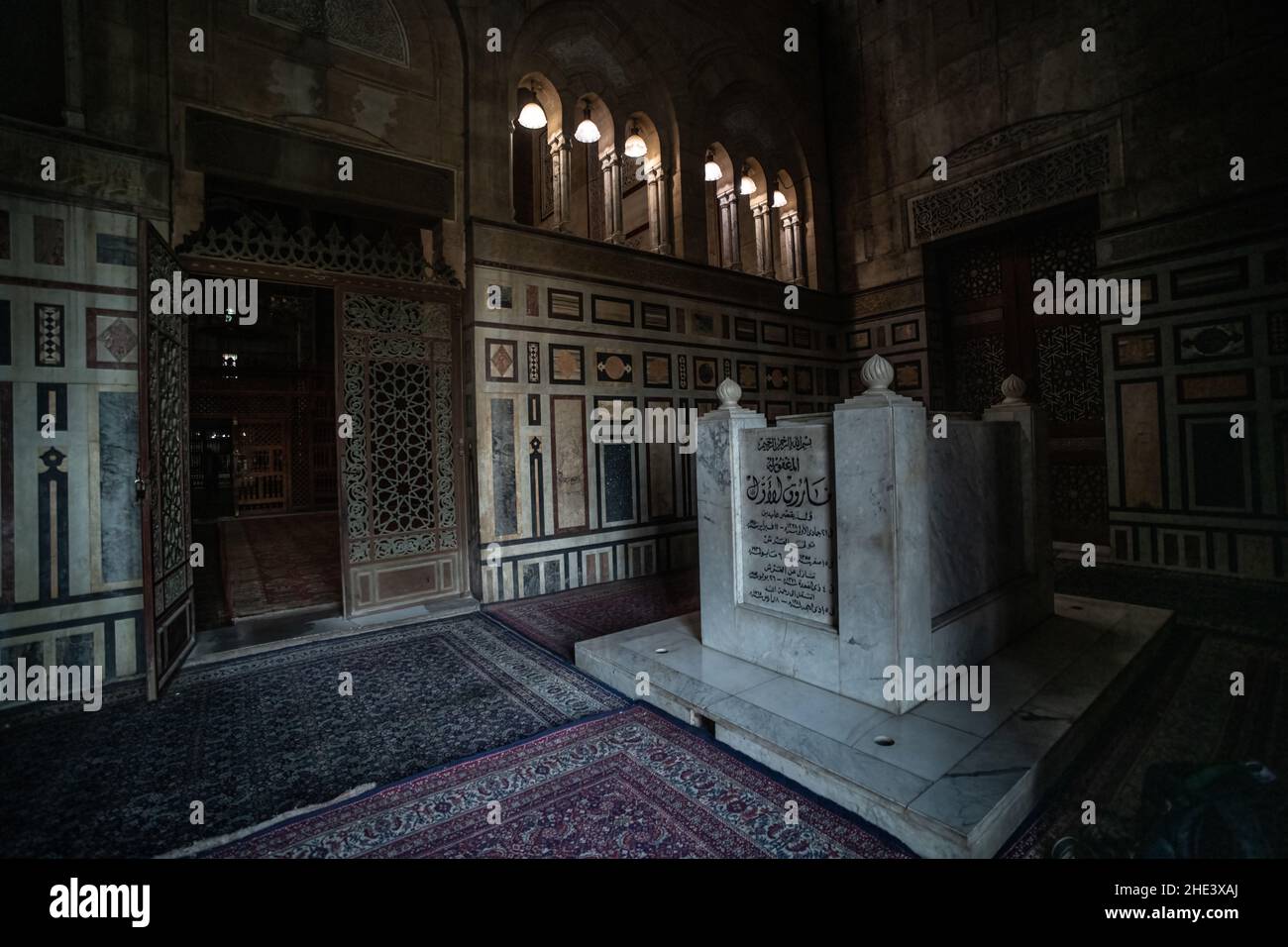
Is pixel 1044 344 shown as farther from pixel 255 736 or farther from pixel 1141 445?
pixel 255 736

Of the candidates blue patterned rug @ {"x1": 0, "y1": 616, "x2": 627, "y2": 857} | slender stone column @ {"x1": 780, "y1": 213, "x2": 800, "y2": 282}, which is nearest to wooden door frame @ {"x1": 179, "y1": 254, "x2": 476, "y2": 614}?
blue patterned rug @ {"x1": 0, "y1": 616, "x2": 627, "y2": 857}

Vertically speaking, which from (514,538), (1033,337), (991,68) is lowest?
(514,538)

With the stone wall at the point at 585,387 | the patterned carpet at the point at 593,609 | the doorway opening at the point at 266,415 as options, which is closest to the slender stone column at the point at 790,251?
the stone wall at the point at 585,387

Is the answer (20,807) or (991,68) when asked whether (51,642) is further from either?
Answer: (991,68)

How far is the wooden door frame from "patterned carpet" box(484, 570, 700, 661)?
766 millimetres

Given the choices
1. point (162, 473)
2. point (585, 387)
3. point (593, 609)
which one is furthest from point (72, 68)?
point (593, 609)

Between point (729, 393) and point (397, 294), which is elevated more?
point (397, 294)

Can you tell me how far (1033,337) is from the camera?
7.04 meters

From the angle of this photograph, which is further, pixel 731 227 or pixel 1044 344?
pixel 731 227

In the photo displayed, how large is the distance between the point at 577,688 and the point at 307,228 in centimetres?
413

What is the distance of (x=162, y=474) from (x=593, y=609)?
10.4 ft

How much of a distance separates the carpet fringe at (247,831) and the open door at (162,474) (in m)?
1.76

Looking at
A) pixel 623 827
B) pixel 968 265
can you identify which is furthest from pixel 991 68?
pixel 623 827

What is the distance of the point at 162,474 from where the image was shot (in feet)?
12.6
